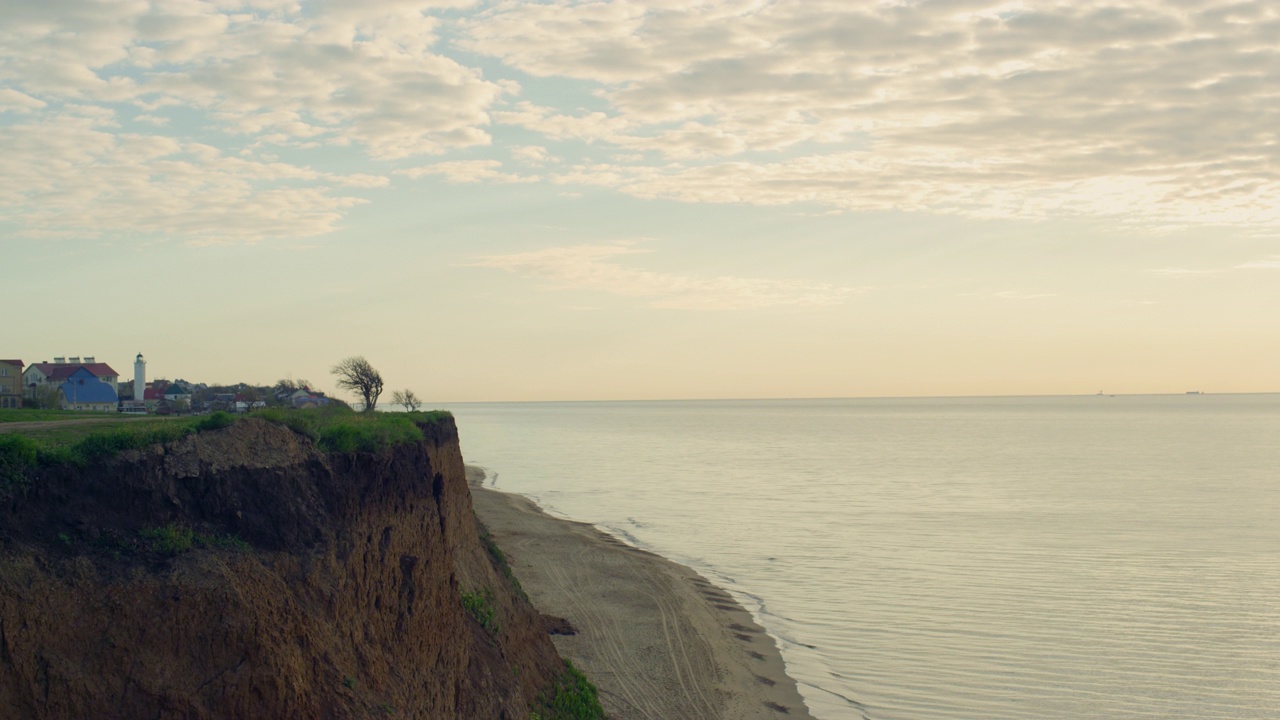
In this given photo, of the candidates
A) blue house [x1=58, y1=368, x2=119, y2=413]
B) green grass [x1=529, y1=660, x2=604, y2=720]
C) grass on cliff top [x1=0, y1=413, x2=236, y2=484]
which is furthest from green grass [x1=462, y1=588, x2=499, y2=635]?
blue house [x1=58, y1=368, x2=119, y2=413]

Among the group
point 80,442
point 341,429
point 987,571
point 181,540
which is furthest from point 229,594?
point 987,571

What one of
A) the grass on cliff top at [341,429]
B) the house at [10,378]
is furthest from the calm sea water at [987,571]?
the house at [10,378]

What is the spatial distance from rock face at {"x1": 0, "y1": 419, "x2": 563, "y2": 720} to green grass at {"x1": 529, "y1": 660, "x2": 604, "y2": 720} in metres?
3.35

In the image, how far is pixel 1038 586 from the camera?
124 feet

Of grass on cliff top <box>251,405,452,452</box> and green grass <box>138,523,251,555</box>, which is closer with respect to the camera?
green grass <box>138,523,251,555</box>

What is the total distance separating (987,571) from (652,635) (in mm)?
18459

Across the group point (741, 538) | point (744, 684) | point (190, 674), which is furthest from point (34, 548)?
point (741, 538)

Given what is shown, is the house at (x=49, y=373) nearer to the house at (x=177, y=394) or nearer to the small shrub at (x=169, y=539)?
the house at (x=177, y=394)

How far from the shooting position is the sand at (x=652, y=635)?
2411 cm

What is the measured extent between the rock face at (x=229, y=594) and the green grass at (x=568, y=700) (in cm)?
335

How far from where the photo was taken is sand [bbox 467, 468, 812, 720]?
24109mm

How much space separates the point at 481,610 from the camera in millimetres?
19312

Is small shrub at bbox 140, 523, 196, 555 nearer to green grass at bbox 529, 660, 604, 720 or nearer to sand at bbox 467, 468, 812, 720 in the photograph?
green grass at bbox 529, 660, 604, 720

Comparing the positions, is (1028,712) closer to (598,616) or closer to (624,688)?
(624,688)
